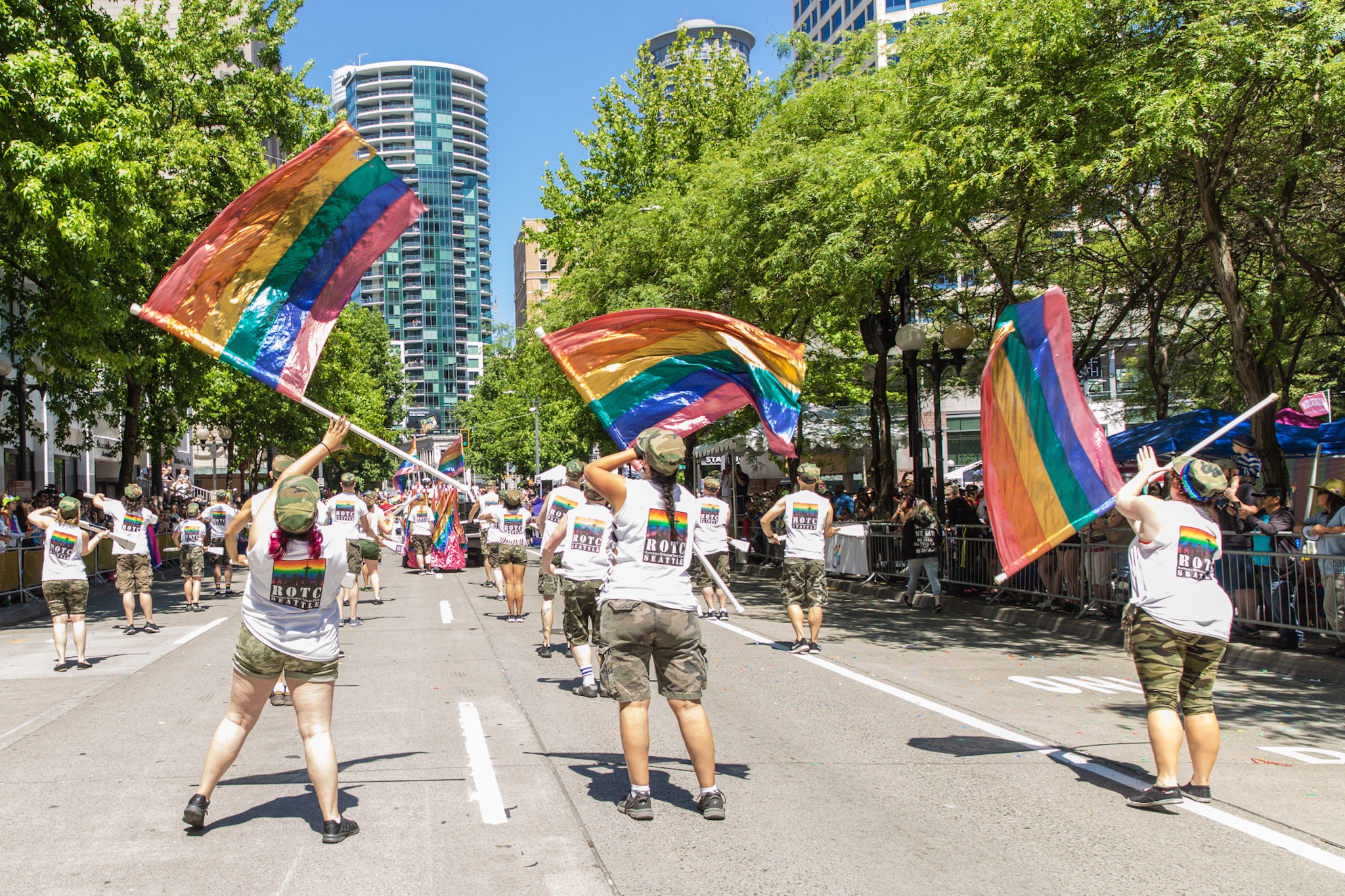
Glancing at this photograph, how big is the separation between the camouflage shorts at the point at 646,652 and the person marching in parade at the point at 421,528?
20.5m

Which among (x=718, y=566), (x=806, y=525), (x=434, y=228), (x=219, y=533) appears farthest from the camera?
(x=434, y=228)

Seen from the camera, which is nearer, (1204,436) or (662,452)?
(662,452)

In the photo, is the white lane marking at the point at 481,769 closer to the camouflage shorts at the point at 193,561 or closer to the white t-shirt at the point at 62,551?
the white t-shirt at the point at 62,551

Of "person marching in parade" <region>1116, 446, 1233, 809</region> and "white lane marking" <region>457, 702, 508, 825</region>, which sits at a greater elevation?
"person marching in parade" <region>1116, 446, 1233, 809</region>

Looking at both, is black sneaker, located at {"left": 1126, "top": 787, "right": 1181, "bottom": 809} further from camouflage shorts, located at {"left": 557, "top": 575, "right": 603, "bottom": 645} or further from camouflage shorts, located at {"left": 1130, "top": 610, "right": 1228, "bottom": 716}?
camouflage shorts, located at {"left": 557, "top": 575, "right": 603, "bottom": 645}

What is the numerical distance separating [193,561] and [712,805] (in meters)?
14.5

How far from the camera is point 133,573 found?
14.2 metres

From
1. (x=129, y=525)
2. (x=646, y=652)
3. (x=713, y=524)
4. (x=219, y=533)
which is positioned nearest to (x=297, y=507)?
(x=646, y=652)

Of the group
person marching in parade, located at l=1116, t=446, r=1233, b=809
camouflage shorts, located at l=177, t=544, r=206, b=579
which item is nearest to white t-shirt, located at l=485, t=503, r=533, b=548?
camouflage shorts, located at l=177, t=544, r=206, b=579

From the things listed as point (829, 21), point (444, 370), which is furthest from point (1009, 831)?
point (444, 370)

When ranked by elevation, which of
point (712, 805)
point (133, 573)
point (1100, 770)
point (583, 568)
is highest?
point (583, 568)

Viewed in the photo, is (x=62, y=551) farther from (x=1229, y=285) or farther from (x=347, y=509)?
(x=1229, y=285)

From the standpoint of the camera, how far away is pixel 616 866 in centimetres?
478

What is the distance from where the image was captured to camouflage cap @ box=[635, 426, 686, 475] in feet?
18.0
